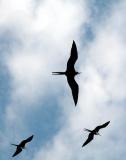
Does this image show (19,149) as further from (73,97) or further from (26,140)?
(73,97)

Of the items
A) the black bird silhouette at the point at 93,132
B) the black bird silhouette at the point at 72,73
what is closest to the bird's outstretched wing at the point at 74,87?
the black bird silhouette at the point at 72,73

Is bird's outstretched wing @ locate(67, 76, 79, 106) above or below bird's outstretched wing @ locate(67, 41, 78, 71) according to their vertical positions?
below

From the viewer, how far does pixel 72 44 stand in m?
61.2

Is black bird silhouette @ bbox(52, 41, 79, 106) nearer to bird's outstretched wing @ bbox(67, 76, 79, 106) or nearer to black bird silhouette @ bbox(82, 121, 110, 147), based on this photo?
bird's outstretched wing @ bbox(67, 76, 79, 106)

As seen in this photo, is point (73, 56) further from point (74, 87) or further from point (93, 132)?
point (93, 132)

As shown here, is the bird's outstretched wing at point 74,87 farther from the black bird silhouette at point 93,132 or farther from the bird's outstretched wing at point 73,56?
the black bird silhouette at point 93,132

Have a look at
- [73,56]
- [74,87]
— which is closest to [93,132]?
[74,87]

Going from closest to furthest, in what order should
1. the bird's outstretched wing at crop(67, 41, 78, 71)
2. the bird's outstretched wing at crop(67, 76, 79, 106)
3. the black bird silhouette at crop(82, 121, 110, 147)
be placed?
1. the bird's outstretched wing at crop(67, 41, 78, 71)
2. the bird's outstretched wing at crop(67, 76, 79, 106)
3. the black bird silhouette at crop(82, 121, 110, 147)

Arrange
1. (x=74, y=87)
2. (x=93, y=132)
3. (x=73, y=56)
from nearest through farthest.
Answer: (x=73, y=56)
(x=74, y=87)
(x=93, y=132)

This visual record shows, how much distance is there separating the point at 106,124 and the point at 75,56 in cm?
1410

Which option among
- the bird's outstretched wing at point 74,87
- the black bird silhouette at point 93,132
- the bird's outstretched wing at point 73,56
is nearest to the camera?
the bird's outstretched wing at point 73,56

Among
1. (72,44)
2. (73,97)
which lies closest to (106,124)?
(73,97)

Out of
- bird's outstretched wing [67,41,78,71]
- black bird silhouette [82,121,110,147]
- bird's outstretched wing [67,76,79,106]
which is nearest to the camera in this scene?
bird's outstretched wing [67,41,78,71]

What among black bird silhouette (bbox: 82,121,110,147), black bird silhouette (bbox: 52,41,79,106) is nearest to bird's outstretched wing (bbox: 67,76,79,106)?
black bird silhouette (bbox: 52,41,79,106)
